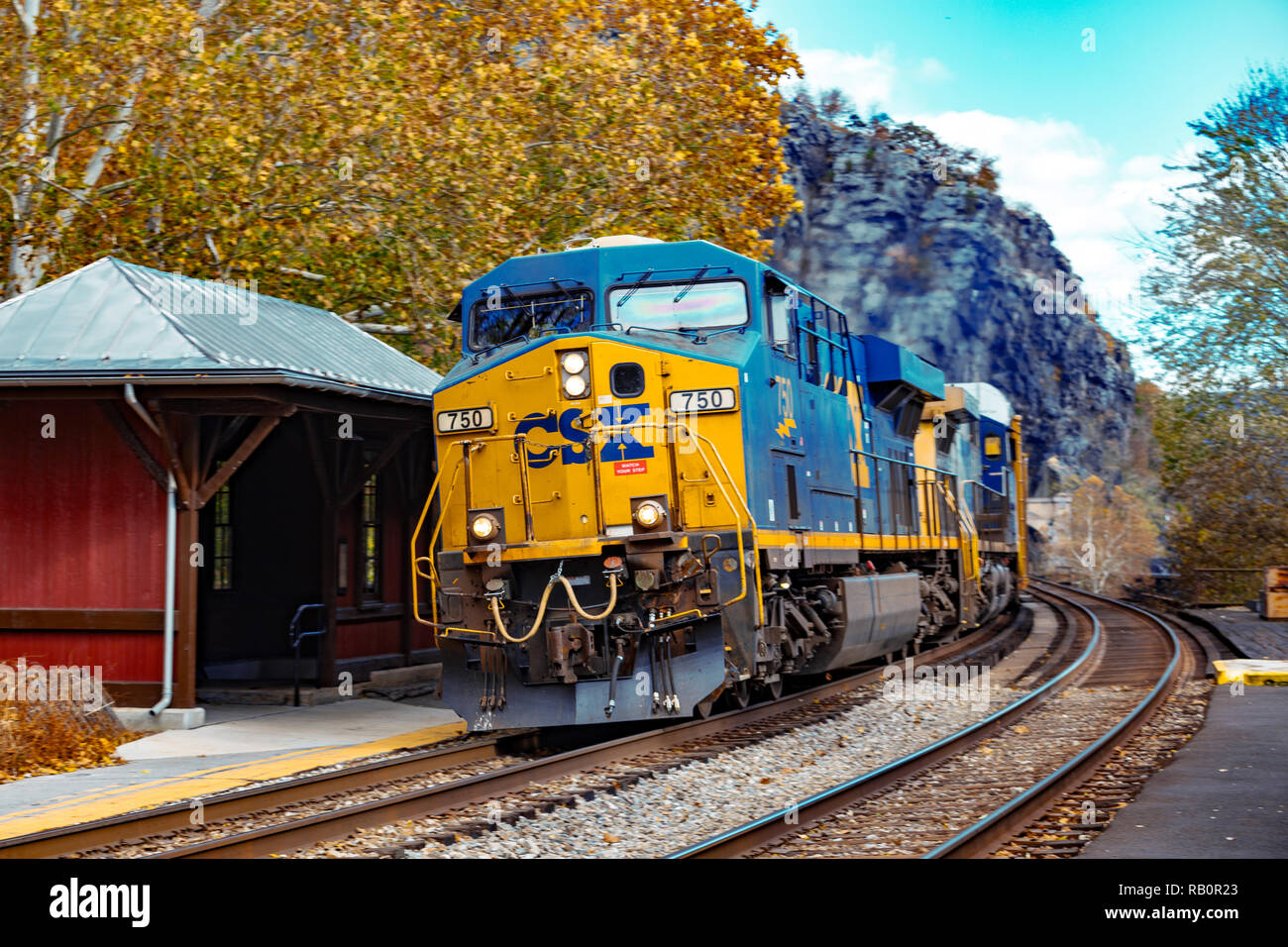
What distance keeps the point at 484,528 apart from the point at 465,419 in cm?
101

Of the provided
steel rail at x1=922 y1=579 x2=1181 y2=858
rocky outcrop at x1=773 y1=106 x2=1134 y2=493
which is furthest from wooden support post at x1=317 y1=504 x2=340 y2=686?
rocky outcrop at x1=773 y1=106 x2=1134 y2=493

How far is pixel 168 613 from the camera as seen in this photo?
11.5m

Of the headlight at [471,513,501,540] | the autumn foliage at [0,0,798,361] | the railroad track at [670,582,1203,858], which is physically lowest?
the railroad track at [670,582,1203,858]

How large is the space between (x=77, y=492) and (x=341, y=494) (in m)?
2.95

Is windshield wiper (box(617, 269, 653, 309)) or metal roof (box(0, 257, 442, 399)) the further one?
metal roof (box(0, 257, 442, 399))

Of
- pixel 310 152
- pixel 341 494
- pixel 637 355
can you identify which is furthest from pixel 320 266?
pixel 637 355

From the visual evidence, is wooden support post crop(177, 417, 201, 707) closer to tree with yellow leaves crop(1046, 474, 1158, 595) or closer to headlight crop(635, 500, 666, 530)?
headlight crop(635, 500, 666, 530)

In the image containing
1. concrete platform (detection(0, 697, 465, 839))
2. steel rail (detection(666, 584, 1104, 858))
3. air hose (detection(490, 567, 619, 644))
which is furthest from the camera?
air hose (detection(490, 567, 619, 644))

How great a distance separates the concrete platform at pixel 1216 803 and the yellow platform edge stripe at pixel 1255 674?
10.5 feet

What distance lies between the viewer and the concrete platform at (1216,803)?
20.4 feet

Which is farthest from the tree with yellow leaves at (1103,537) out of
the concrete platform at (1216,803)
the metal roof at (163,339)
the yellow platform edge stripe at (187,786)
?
the yellow platform edge stripe at (187,786)

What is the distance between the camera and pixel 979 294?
70.2m

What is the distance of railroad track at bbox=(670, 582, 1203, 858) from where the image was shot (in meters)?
6.66

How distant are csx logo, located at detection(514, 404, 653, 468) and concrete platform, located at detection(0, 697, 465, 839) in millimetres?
2961
